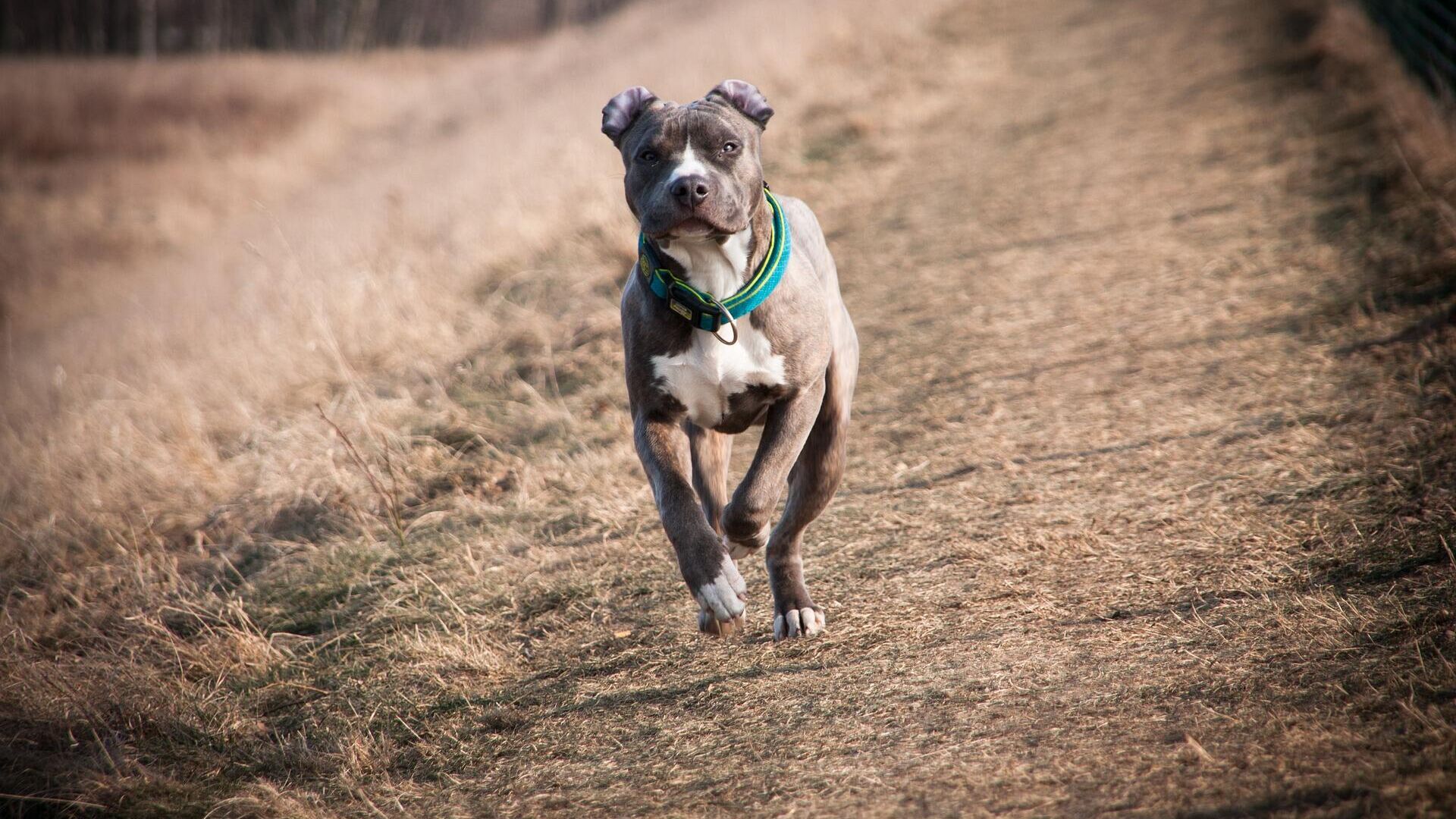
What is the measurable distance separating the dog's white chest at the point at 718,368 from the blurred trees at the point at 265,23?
28104mm

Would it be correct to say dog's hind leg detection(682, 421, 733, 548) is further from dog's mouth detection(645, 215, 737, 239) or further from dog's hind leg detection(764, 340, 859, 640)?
dog's mouth detection(645, 215, 737, 239)

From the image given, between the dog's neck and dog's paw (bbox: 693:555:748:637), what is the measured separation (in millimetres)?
851

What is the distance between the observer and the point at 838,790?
2812 mm

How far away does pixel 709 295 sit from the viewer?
11.1ft

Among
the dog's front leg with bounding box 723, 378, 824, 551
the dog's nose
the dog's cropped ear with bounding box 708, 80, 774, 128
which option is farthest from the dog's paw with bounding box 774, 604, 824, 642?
the dog's cropped ear with bounding box 708, 80, 774, 128

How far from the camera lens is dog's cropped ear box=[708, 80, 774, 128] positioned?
3.70m

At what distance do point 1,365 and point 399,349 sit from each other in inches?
286

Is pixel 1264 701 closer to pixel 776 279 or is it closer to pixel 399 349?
pixel 776 279

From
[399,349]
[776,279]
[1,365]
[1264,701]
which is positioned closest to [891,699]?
[1264,701]

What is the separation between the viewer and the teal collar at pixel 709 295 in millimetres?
3344

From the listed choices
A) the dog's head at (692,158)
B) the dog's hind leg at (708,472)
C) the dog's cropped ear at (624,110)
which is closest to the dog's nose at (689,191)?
the dog's head at (692,158)

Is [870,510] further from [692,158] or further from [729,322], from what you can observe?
[692,158]

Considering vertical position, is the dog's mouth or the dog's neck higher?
the dog's mouth

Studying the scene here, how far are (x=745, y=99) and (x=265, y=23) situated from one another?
32824 millimetres
